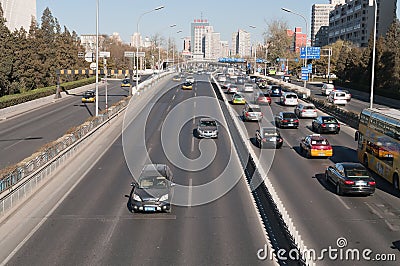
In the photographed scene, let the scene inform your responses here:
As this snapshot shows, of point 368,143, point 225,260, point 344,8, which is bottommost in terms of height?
point 225,260

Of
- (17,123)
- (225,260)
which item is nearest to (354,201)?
(225,260)

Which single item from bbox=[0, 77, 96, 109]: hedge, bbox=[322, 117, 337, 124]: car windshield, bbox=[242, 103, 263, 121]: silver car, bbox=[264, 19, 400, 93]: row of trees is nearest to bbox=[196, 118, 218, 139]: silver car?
bbox=[242, 103, 263, 121]: silver car

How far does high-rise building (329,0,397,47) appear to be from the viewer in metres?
140

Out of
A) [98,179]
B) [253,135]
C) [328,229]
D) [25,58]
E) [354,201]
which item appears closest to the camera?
[328,229]

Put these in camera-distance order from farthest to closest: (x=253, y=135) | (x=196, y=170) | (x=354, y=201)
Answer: (x=253, y=135), (x=196, y=170), (x=354, y=201)

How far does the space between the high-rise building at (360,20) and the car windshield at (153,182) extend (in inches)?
4691

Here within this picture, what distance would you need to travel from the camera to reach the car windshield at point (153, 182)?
814 inches

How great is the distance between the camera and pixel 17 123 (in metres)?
47.8

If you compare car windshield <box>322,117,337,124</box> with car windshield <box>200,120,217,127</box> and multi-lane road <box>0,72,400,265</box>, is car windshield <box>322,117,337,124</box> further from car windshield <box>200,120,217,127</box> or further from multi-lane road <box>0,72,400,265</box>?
car windshield <box>200,120,217,127</box>

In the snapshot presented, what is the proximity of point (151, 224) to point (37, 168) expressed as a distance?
28.2 ft

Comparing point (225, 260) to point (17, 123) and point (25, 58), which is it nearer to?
point (17, 123)

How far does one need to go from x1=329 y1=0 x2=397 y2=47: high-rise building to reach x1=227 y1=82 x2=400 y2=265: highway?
360 ft

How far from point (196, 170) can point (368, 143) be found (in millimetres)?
9772

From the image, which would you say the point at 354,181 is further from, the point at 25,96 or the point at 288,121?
the point at 25,96
